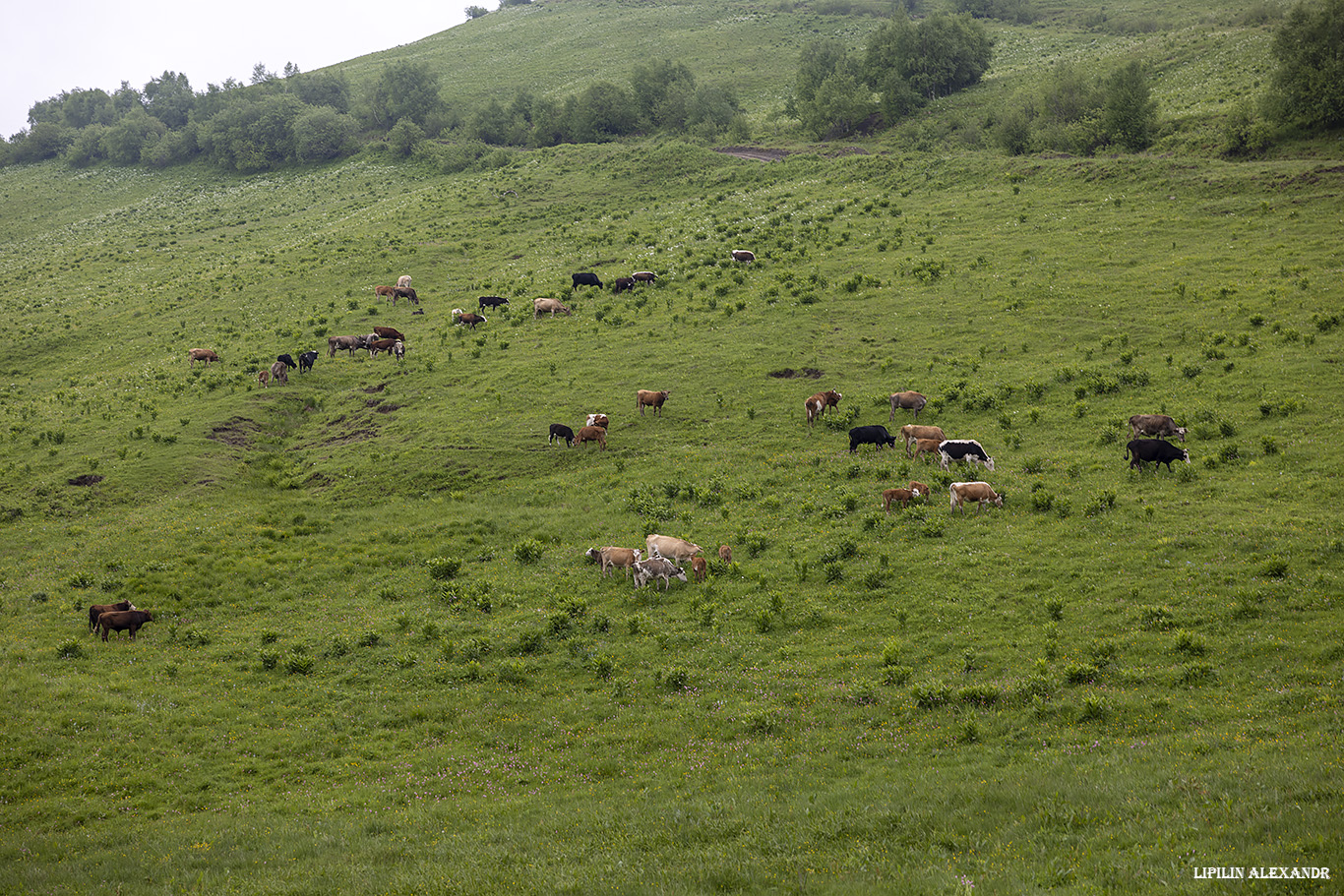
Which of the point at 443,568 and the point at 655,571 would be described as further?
the point at 443,568

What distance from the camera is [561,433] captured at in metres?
32.8

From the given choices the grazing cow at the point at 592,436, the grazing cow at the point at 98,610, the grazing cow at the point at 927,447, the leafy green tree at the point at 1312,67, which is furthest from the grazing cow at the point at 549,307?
the leafy green tree at the point at 1312,67

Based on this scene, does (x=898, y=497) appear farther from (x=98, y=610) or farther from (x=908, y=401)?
(x=98, y=610)

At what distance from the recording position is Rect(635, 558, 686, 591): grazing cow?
21.4m

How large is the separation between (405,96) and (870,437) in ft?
Result: 346

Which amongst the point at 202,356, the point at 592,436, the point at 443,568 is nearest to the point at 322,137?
the point at 202,356

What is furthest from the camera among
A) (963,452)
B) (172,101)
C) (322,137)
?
(172,101)

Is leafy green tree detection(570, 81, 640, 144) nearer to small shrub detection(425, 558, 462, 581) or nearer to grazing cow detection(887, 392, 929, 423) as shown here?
grazing cow detection(887, 392, 929, 423)

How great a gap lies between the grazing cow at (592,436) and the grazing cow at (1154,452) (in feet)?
63.5

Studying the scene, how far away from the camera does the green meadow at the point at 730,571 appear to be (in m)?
11.2

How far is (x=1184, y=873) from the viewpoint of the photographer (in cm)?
802

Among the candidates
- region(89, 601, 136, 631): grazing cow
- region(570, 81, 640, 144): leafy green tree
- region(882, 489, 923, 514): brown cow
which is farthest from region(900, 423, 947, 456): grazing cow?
region(570, 81, 640, 144): leafy green tree

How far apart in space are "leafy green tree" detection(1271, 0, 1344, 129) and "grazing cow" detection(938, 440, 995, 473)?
40.5m

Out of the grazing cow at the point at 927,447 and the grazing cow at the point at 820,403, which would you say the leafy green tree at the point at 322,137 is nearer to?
the grazing cow at the point at 820,403
